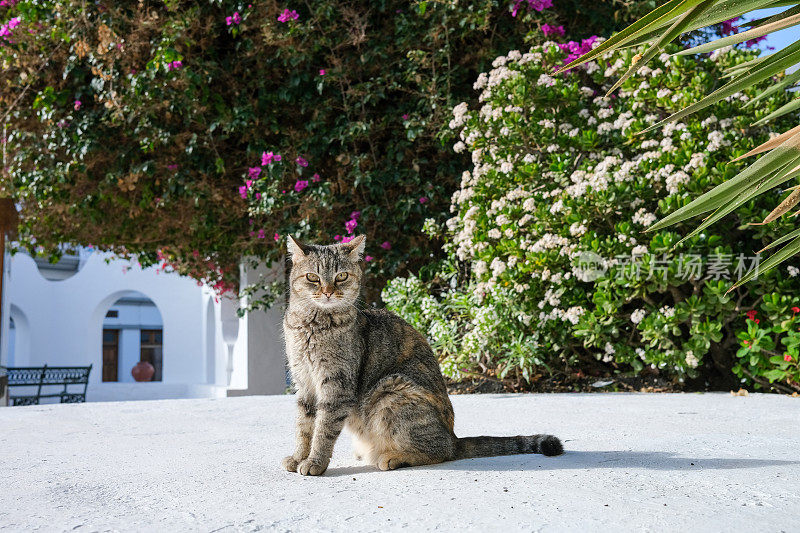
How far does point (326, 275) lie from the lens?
2.48m

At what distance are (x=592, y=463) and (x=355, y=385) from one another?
0.94 meters

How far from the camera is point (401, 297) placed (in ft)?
19.2

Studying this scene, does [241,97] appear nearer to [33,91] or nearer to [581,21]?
[33,91]

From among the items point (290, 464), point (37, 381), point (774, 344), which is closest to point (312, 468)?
point (290, 464)

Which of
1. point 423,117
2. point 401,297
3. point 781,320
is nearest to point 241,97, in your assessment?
point 423,117

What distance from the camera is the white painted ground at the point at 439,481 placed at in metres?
1.72

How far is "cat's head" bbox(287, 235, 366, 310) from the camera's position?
247 centimetres

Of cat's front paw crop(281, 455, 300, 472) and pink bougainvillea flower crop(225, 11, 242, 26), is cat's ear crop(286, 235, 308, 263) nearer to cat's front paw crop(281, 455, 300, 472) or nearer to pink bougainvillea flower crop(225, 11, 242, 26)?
cat's front paw crop(281, 455, 300, 472)

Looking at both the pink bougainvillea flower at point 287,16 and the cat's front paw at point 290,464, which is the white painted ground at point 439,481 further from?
the pink bougainvillea flower at point 287,16

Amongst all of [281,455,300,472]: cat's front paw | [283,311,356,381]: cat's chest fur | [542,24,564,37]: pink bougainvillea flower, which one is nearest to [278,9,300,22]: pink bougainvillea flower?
[542,24,564,37]: pink bougainvillea flower

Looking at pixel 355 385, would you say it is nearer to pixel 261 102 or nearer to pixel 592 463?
pixel 592 463

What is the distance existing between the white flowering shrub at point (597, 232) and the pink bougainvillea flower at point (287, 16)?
5.81ft

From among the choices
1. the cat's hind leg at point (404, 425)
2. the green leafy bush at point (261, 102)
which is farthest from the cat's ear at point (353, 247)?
the green leafy bush at point (261, 102)

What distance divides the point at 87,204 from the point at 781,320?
658cm
